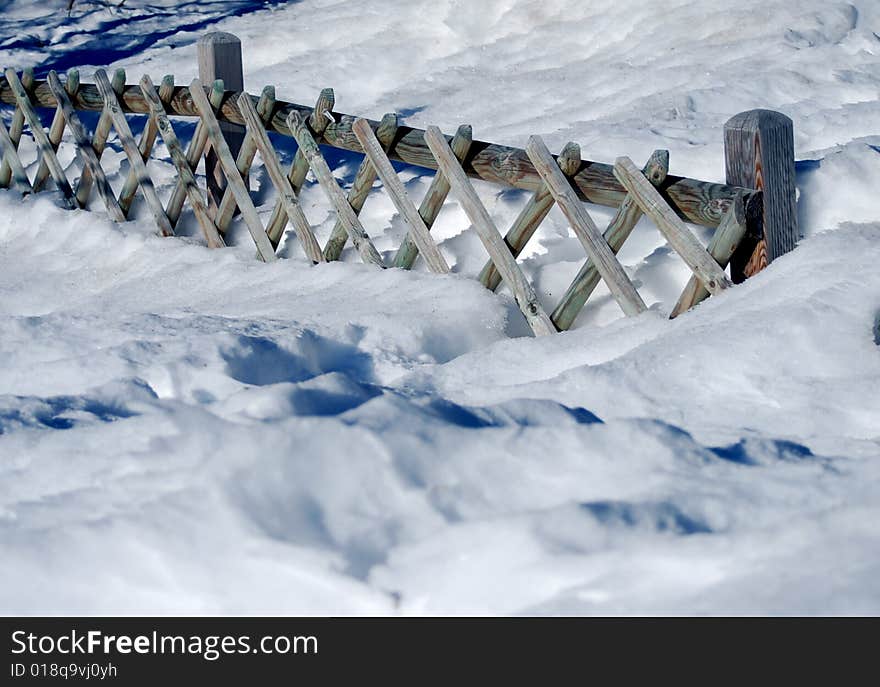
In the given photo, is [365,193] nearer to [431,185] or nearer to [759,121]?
[431,185]

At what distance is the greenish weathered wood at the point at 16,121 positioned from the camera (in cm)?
559

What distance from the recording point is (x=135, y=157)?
486cm

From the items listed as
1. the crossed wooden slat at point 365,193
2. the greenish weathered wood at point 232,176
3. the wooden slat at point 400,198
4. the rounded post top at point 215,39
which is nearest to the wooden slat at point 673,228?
the crossed wooden slat at point 365,193

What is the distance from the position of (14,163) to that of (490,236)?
3541mm

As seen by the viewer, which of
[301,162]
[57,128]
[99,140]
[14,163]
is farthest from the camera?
[14,163]

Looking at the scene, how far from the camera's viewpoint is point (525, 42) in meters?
6.65

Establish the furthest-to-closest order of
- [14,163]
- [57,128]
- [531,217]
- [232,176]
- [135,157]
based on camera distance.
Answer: [14,163] < [57,128] < [135,157] < [232,176] < [531,217]

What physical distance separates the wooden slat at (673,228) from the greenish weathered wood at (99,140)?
306 centimetres

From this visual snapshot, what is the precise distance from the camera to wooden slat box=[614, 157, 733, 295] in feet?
9.70

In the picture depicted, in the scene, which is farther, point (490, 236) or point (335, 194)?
point (335, 194)

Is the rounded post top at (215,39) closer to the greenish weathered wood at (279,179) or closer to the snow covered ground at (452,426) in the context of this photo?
the greenish weathered wood at (279,179)

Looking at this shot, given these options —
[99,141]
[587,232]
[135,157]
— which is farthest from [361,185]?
[99,141]

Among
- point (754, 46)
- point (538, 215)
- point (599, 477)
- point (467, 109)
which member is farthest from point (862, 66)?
point (599, 477)
